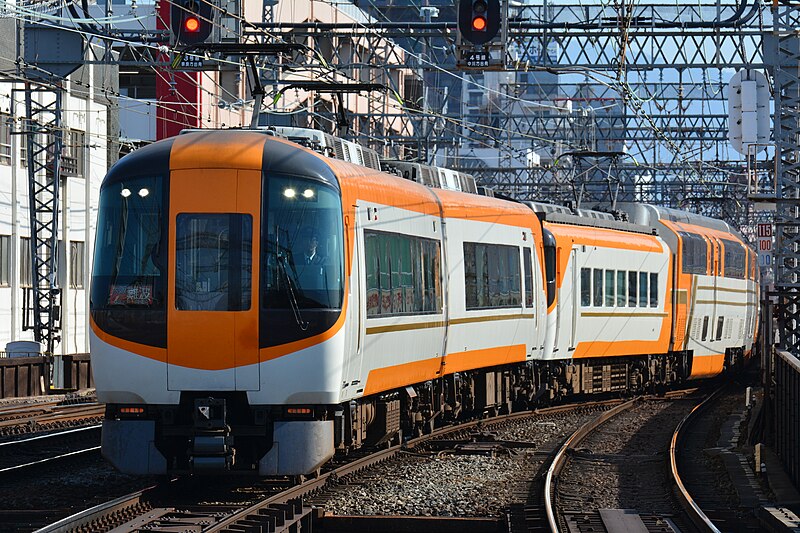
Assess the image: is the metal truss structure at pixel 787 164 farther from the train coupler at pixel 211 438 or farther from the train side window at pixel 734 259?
the train side window at pixel 734 259

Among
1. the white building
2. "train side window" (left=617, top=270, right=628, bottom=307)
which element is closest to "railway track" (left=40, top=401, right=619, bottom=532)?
"train side window" (left=617, top=270, right=628, bottom=307)

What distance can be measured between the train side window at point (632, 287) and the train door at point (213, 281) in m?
14.3

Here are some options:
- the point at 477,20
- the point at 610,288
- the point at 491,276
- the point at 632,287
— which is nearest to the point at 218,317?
the point at 491,276

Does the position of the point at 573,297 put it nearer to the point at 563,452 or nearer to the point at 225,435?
the point at 563,452

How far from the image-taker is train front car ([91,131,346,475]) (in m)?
11.8

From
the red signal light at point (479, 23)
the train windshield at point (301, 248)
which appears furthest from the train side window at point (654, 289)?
the train windshield at point (301, 248)

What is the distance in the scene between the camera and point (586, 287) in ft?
76.7

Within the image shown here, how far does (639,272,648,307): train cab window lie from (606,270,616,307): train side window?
4.09 feet

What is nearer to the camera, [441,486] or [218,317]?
[218,317]

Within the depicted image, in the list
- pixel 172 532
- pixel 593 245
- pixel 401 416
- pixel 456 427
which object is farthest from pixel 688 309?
pixel 172 532

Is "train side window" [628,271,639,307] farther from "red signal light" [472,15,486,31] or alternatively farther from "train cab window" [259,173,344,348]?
"train cab window" [259,173,344,348]

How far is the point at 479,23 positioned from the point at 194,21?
3.87 metres

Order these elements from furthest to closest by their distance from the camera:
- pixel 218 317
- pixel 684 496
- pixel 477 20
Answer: pixel 477 20 < pixel 684 496 < pixel 218 317

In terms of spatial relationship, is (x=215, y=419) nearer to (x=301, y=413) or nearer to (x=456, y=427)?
(x=301, y=413)
